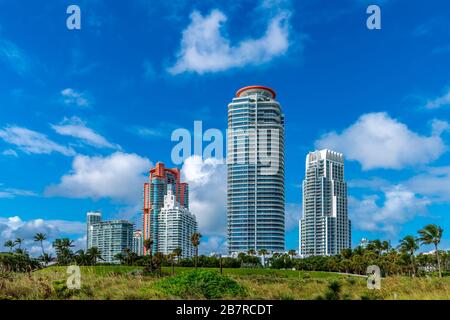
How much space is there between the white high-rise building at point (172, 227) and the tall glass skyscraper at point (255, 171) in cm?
3499

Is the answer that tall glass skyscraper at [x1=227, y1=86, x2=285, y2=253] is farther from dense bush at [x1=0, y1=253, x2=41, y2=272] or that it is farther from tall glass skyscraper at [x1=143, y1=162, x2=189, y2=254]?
dense bush at [x1=0, y1=253, x2=41, y2=272]

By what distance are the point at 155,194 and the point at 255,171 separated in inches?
2081

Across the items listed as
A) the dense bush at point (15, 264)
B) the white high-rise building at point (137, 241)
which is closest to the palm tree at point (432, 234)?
the dense bush at point (15, 264)

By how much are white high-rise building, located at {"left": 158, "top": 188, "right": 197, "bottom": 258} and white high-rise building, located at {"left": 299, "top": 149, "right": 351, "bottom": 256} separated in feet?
135

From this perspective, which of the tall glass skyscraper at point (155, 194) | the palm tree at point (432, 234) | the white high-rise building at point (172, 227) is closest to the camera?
the palm tree at point (432, 234)

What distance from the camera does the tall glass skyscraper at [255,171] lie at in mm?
128250

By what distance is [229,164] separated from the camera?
137 meters

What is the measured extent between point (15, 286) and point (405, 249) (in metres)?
70.4

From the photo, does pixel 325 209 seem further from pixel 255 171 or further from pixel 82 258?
pixel 82 258

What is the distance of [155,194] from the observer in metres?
172

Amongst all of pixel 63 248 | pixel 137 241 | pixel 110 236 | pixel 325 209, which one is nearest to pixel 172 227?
pixel 110 236

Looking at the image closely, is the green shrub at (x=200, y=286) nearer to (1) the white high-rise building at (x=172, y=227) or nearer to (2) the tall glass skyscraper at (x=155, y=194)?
(1) the white high-rise building at (x=172, y=227)
